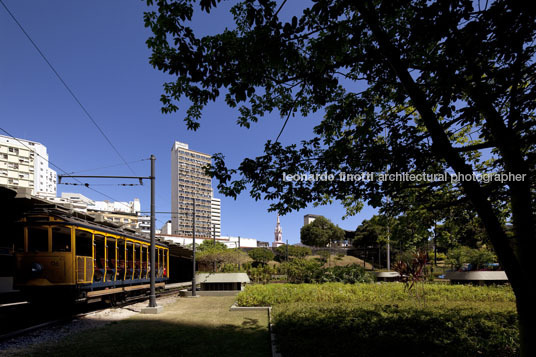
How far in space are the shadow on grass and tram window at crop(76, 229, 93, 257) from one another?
331 cm

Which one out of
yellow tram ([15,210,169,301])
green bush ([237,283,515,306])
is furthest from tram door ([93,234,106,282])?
green bush ([237,283,515,306])

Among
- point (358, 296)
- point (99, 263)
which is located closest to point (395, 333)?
point (358, 296)

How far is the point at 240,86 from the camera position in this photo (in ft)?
16.4

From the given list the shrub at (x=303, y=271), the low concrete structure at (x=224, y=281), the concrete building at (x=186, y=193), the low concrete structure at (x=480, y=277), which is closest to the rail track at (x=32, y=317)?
the low concrete structure at (x=224, y=281)

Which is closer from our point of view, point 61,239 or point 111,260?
point 61,239

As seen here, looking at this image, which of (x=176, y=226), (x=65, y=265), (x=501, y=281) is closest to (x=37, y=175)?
(x=176, y=226)

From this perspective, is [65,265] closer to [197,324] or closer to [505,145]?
[197,324]

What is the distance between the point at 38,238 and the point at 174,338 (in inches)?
259

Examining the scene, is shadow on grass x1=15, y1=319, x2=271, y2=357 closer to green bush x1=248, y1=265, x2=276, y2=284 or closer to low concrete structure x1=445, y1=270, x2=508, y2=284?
green bush x1=248, y1=265, x2=276, y2=284

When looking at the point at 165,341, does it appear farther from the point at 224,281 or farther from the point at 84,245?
the point at 224,281

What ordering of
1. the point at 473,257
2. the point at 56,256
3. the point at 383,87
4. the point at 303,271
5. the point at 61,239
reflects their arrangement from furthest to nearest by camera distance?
the point at 473,257 < the point at 303,271 < the point at 61,239 < the point at 56,256 < the point at 383,87

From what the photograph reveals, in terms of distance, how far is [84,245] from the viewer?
40.7 feet

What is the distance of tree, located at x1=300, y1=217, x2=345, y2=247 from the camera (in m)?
76.8

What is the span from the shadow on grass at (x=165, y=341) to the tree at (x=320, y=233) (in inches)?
2694
